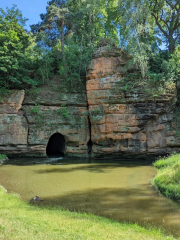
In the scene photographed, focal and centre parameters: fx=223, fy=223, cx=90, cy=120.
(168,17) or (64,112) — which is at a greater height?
(168,17)

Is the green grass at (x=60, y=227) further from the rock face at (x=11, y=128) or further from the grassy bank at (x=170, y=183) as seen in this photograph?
the rock face at (x=11, y=128)

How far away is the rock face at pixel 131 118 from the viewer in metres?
17.6

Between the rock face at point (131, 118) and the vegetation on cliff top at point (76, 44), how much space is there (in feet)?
5.78

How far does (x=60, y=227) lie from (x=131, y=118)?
45.0 feet

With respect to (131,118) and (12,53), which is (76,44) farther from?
(131,118)

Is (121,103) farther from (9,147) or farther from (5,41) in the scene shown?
(5,41)

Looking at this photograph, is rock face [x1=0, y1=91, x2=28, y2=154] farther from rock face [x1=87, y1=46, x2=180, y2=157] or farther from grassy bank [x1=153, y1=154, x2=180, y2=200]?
grassy bank [x1=153, y1=154, x2=180, y2=200]

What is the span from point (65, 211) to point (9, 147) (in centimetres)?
1265

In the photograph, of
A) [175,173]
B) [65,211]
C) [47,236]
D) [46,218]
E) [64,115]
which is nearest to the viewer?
[47,236]

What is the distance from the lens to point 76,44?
2284cm

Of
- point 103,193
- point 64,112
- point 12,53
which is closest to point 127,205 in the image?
point 103,193

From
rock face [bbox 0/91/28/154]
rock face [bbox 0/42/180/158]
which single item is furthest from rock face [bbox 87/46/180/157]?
rock face [bbox 0/91/28/154]

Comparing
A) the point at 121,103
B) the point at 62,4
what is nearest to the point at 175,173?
the point at 121,103

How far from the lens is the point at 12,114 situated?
17734 mm
